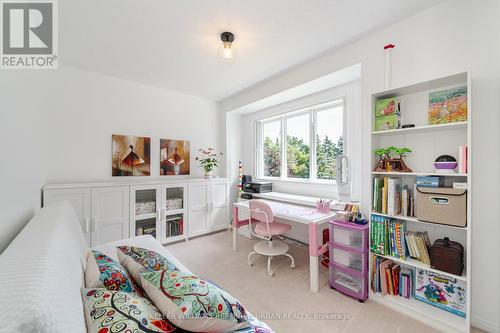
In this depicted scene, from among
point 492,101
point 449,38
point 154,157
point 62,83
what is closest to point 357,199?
point 492,101

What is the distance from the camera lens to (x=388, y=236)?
1.76 meters

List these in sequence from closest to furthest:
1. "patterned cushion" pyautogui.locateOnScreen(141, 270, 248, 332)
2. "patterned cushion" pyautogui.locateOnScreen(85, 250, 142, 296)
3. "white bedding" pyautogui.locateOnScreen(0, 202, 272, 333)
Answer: "white bedding" pyautogui.locateOnScreen(0, 202, 272, 333) < "patterned cushion" pyautogui.locateOnScreen(141, 270, 248, 332) < "patterned cushion" pyautogui.locateOnScreen(85, 250, 142, 296)

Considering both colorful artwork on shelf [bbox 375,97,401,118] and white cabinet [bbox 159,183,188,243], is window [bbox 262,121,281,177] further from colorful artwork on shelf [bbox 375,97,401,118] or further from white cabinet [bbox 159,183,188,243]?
colorful artwork on shelf [bbox 375,97,401,118]

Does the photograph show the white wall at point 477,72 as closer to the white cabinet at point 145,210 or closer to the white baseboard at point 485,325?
the white baseboard at point 485,325

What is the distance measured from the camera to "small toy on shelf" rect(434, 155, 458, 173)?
151 centimetres

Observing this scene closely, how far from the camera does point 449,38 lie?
1624 millimetres

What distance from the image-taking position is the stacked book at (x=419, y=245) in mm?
1596

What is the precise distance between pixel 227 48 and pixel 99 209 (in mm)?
2502

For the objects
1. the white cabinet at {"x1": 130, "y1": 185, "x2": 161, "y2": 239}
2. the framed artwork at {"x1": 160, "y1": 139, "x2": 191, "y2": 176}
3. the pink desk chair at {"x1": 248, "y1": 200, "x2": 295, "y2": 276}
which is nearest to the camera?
the pink desk chair at {"x1": 248, "y1": 200, "x2": 295, "y2": 276}

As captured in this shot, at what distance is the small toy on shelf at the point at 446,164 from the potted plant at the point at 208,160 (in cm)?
304

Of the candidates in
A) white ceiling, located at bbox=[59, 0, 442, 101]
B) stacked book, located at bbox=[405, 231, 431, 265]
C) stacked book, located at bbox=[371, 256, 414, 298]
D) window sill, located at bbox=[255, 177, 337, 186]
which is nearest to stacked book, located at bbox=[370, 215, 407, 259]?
stacked book, located at bbox=[405, 231, 431, 265]

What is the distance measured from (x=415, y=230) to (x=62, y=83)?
436 cm
